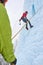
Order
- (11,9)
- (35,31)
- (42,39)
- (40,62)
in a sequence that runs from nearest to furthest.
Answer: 1. (40,62)
2. (11,9)
3. (42,39)
4. (35,31)

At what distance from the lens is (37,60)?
1.75 metres

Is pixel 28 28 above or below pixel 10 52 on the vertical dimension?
below

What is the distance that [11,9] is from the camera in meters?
1.92

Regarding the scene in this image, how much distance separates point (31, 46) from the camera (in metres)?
1.99

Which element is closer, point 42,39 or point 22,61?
point 22,61

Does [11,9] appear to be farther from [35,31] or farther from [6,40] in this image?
[6,40]

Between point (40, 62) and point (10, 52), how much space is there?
867mm

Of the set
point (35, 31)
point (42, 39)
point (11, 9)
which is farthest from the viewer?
point (35, 31)

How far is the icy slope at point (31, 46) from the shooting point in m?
1.76

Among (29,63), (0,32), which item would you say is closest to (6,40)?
(0,32)

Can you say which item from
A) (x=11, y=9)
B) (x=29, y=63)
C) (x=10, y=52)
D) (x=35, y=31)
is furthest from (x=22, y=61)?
(x=10, y=52)

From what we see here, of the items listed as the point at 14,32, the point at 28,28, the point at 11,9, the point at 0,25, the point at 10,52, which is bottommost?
the point at 28,28

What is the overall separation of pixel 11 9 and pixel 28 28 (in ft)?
1.77

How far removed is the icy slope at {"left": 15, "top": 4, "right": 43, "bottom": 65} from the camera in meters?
1.76
